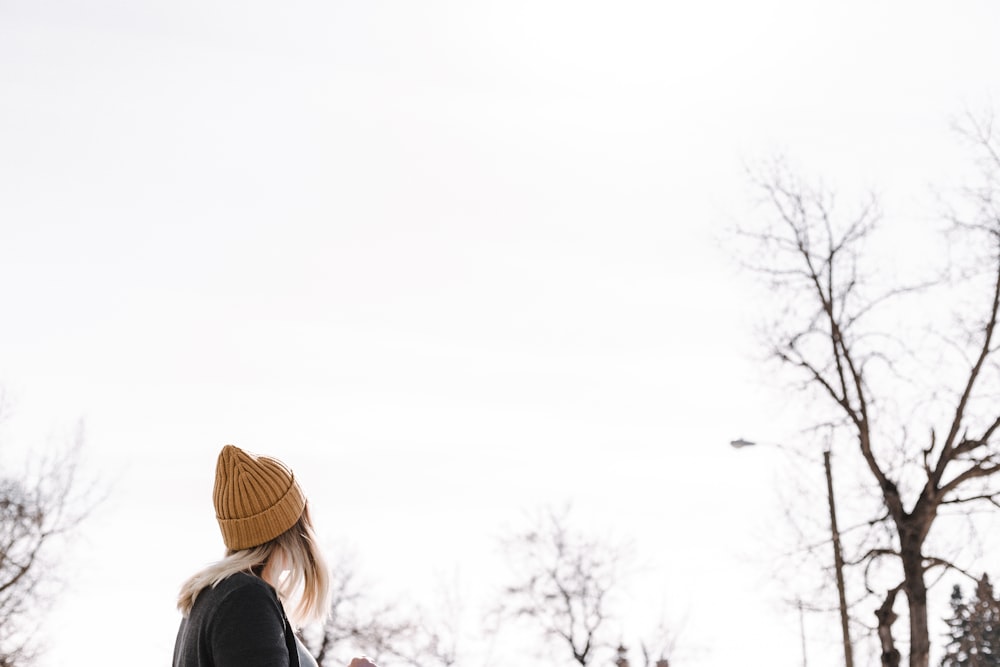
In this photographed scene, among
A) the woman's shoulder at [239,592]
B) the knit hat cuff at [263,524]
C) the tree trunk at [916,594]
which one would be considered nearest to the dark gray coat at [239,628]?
the woman's shoulder at [239,592]

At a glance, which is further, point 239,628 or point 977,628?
point 977,628

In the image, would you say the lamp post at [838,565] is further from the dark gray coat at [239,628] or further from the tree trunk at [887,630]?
the dark gray coat at [239,628]

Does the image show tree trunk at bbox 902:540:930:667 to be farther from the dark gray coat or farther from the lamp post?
the dark gray coat

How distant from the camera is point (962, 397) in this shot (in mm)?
16750

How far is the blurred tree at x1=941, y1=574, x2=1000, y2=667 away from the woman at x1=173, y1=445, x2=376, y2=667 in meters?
15.8

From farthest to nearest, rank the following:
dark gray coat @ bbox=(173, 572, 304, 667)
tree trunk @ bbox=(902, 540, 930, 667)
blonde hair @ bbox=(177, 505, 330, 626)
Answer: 1. tree trunk @ bbox=(902, 540, 930, 667)
2. blonde hair @ bbox=(177, 505, 330, 626)
3. dark gray coat @ bbox=(173, 572, 304, 667)

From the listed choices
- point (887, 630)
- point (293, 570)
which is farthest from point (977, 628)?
point (293, 570)

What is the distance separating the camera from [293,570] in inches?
110

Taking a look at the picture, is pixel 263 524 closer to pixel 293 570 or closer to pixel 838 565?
pixel 293 570

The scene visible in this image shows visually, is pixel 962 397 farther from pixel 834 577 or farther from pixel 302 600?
pixel 302 600

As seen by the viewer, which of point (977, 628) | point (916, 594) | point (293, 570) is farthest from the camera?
point (977, 628)

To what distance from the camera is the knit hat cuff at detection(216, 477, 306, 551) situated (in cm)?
281

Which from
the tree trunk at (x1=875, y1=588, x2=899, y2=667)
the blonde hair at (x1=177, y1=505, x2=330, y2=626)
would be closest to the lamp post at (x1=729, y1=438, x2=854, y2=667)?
the tree trunk at (x1=875, y1=588, x2=899, y2=667)

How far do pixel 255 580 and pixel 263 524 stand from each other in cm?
20
